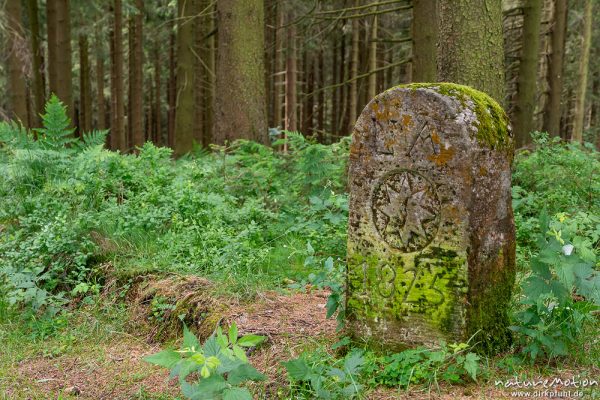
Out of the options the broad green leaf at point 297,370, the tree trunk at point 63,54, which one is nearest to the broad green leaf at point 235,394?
the broad green leaf at point 297,370

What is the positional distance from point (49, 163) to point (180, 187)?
1785 millimetres

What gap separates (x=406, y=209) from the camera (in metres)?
3.66

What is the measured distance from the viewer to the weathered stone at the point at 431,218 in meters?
3.51

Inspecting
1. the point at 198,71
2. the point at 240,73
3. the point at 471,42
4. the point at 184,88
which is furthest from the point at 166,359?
the point at 198,71

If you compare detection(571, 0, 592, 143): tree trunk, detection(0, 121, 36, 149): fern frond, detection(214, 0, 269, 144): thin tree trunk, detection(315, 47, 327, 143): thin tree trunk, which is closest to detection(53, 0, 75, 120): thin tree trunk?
detection(214, 0, 269, 144): thin tree trunk

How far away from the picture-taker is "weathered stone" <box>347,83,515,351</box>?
3506 mm

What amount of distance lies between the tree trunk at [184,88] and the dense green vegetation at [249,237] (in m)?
6.24

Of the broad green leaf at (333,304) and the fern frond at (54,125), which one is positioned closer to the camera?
the broad green leaf at (333,304)

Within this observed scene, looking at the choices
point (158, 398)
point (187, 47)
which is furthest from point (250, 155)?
point (187, 47)

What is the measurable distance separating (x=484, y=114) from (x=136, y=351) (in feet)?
10.6

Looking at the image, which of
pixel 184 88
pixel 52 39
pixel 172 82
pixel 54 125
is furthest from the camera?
pixel 172 82

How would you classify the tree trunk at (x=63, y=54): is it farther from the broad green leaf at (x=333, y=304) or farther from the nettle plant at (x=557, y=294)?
the nettle plant at (x=557, y=294)

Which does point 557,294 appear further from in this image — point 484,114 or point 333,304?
point 333,304

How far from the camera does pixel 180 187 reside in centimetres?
665
